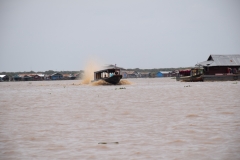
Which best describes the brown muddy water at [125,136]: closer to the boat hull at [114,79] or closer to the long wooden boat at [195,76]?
the boat hull at [114,79]

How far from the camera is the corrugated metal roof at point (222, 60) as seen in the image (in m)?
60.2

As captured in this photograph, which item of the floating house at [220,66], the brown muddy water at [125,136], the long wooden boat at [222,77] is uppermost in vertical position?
the floating house at [220,66]

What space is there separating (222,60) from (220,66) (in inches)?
Answer: 53.9

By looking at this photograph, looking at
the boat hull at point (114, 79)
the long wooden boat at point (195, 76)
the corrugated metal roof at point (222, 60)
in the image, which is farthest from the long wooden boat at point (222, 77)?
the boat hull at point (114, 79)

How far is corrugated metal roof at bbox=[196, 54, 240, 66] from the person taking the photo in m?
60.2

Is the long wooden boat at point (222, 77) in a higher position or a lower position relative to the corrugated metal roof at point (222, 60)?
lower

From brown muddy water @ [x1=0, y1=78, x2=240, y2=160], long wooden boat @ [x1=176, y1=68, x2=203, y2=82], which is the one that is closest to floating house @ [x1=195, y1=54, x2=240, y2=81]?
long wooden boat @ [x1=176, y1=68, x2=203, y2=82]

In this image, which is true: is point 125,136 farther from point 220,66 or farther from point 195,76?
point 220,66

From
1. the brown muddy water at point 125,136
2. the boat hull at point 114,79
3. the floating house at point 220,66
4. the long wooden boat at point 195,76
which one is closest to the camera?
the brown muddy water at point 125,136

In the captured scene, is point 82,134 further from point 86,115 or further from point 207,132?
point 86,115

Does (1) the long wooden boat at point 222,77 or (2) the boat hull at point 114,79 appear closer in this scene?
(2) the boat hull at point 114,79

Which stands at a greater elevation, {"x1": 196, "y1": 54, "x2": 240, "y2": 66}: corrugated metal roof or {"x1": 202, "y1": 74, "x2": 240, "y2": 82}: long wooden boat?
{"x1": 196, "y1": 54, "x2": 240, "y2": 66}: corrugated metal roof

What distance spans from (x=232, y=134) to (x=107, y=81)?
4350 cm

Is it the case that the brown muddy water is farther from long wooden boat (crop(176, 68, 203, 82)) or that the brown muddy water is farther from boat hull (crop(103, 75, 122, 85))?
Result: long wooden boat (crop(176, 68, 203, 82))
